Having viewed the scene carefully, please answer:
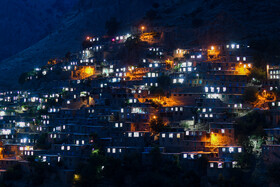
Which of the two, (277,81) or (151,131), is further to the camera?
(277,81)

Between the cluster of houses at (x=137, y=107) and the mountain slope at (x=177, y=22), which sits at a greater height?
the mountain slope at (x=177, y=22)

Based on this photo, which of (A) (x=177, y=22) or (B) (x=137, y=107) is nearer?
(B) (x=137, y=107)

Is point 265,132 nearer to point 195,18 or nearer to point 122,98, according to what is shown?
point 122,98

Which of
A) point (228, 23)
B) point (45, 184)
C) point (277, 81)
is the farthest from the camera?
point (228, 23)

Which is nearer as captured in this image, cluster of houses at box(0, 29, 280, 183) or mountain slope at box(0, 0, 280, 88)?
cluster of houses at box(0, 29, 280, 183)

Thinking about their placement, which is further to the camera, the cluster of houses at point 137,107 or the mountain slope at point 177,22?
the mountain slope at point 177,22

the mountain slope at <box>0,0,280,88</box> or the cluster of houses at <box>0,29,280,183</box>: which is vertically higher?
the mountain slope at <box>0,0,280,88</box>

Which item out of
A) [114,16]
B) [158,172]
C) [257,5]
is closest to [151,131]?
[158,172]

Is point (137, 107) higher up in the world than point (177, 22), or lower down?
lower down
